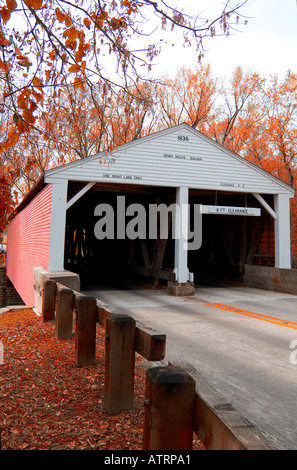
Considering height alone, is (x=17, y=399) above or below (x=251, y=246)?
below

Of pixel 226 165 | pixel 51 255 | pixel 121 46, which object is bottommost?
pixel 51 255

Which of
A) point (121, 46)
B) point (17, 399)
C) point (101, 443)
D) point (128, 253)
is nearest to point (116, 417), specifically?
point (101, 443)

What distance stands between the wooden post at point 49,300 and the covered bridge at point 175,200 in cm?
384

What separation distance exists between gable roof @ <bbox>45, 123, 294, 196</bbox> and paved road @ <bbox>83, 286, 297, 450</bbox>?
4323mm

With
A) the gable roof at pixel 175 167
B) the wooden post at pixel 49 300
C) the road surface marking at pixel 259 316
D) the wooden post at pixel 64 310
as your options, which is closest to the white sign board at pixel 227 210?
the gable roof at pixel 175 167

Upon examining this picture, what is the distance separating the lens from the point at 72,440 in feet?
8.09

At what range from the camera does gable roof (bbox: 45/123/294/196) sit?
470 inches

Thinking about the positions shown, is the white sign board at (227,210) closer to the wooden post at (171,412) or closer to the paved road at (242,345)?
the paved road at (242,345)

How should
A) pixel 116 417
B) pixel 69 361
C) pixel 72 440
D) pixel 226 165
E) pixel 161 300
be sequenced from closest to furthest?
pixel 72 440
pixel 116 417
pixel 69 361
pixel 161 300
pixel 226 165

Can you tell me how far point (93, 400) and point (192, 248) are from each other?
58.8 feet

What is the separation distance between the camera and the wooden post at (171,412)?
5.73ft

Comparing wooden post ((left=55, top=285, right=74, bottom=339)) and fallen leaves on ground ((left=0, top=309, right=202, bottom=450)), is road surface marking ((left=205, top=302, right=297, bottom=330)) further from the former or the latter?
wooden post ((left=55, top=285, right=74, bottom=339))
